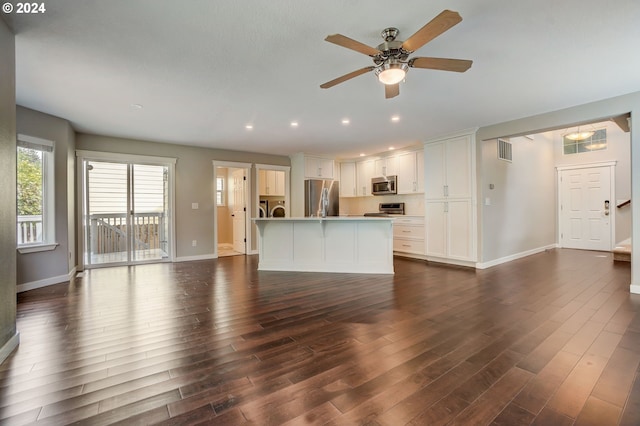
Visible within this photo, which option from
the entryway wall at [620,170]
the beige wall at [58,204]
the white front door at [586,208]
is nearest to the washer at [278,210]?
the beige wall at [58,204]

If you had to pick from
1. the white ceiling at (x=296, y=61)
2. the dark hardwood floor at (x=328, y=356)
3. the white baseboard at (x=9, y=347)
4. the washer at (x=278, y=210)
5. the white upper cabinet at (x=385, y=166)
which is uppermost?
the white ceiling at (x=296, y=61)

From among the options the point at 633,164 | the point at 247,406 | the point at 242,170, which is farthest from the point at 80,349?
the point at 633,164

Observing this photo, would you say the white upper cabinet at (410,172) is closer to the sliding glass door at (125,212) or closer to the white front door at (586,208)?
the white front door at (586,208)

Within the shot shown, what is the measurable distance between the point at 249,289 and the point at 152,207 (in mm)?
3492

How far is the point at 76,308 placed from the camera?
3.09 metres

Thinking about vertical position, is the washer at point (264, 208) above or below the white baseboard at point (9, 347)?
above

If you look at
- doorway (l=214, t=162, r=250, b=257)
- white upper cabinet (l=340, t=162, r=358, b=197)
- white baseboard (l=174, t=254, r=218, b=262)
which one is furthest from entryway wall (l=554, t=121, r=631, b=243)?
white baseboard (l=174, t=254, r=218, b=262)

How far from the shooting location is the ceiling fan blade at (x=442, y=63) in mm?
2186

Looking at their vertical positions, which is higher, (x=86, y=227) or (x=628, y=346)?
(x=86, y=227)

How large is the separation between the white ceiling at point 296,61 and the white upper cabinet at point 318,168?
2.53m

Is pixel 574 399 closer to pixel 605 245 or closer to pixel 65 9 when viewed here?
pixel 65 9

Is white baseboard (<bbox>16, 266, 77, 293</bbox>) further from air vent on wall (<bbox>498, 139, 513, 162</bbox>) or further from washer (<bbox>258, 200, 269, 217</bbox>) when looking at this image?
air vent on wall (<bbox>498, 139, 513, 162</bbox>)

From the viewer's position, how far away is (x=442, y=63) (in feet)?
7.34

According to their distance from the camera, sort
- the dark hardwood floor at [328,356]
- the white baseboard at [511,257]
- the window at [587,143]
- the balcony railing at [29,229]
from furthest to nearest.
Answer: the window at [587,143] → the white baseboard at [511,257] → the balcony railing at [29,229] → the dark hardwood floor at [328,356]
